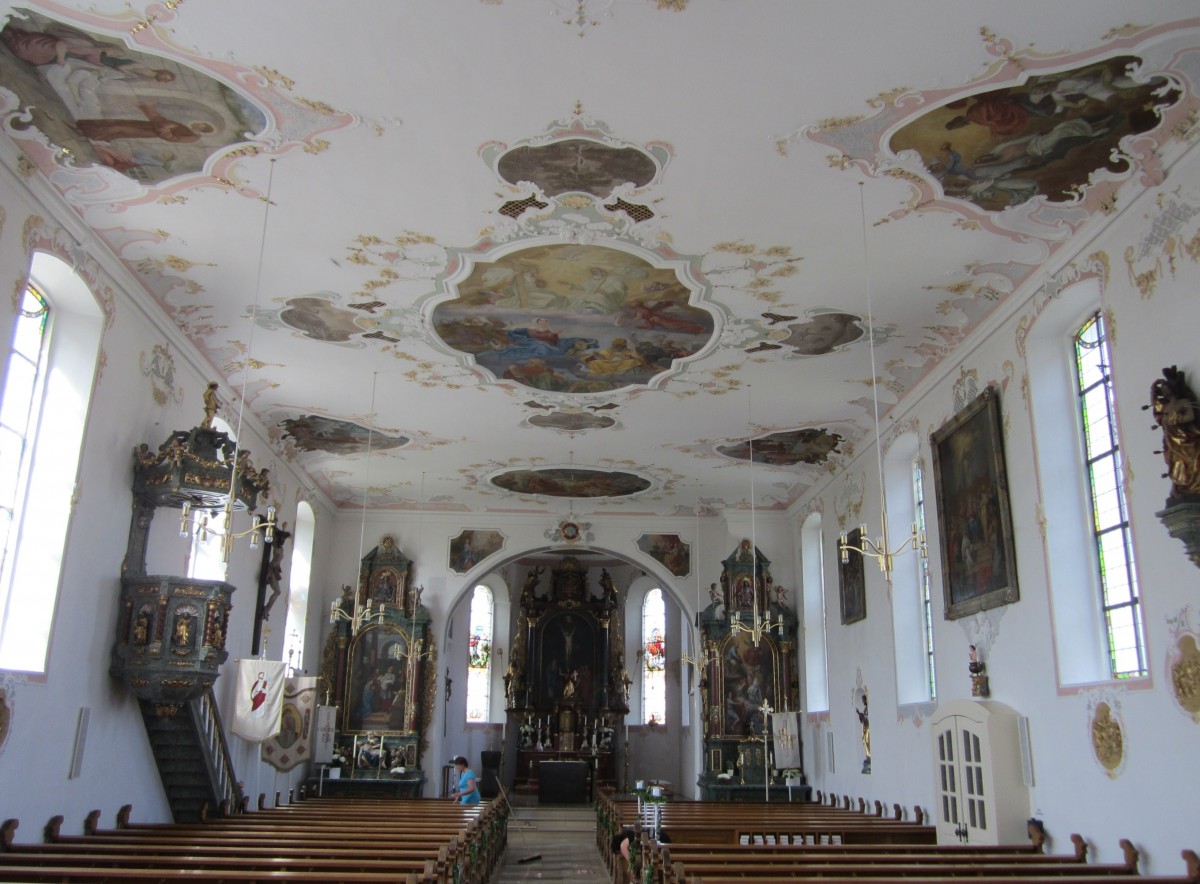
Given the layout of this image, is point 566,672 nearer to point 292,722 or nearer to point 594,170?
point 292,722

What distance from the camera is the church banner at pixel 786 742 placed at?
763 inches

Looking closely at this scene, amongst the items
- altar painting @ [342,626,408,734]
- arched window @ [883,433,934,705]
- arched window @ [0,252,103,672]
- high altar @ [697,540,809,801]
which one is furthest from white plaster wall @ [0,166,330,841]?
high altar @ [697,540,809,801]

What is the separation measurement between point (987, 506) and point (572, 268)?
547 cm

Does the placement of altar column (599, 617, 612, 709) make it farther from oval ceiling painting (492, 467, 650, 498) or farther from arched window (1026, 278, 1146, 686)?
arched window (1026, 278, 1146, 686)

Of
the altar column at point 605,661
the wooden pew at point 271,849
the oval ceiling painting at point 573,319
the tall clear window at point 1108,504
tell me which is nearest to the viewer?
the wooden pew at point 271,849

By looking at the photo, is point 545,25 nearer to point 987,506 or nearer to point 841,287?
point 841,287

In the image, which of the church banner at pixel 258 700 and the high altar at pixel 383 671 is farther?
the high altar at pixel 383 671

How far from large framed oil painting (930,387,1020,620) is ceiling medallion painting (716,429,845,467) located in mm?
3402

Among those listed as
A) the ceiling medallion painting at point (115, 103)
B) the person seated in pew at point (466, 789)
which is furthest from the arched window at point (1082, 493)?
the person seated in pew at point (466, 789)

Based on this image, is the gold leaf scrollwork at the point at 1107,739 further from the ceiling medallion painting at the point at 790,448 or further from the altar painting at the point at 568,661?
the altar painting at the point at 568,661

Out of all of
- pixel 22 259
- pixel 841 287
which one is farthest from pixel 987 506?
pixel 22 259

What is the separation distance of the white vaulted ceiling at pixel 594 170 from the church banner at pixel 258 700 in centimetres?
439

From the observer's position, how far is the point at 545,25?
6715 millimetres

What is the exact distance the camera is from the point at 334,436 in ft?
54.7
